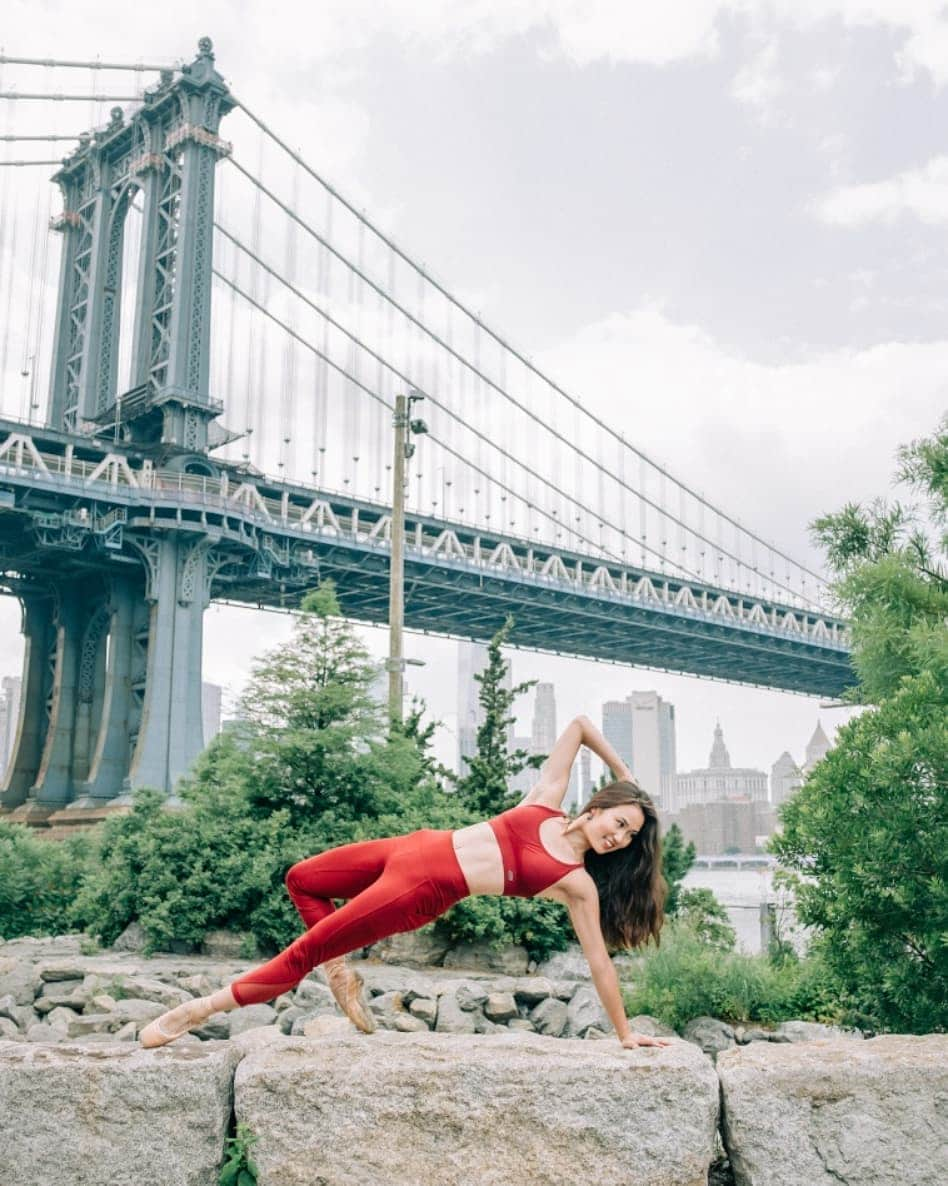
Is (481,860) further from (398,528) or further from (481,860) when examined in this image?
(398,528)

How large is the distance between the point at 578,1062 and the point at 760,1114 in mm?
578

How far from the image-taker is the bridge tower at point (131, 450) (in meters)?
27.1

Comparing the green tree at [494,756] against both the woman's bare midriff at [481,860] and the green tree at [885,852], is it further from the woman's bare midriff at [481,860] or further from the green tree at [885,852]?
the woman's bare midriff at [481,860]

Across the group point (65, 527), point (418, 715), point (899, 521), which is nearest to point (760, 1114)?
point (899, 521)

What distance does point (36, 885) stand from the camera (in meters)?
14.4

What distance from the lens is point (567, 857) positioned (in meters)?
3.79

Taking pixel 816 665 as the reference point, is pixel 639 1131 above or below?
below

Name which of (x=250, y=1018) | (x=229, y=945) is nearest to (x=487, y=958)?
(x=229, y=945)

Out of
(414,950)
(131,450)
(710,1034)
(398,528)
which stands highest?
(131,450)

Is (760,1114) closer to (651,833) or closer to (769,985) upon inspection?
(651,833)

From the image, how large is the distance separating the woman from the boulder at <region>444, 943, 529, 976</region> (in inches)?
266

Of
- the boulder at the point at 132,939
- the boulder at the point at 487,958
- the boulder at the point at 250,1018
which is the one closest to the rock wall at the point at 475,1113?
the boulder at the point at 250,1018

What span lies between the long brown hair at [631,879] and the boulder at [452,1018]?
4588mm

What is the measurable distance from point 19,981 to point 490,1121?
6.89 metres
